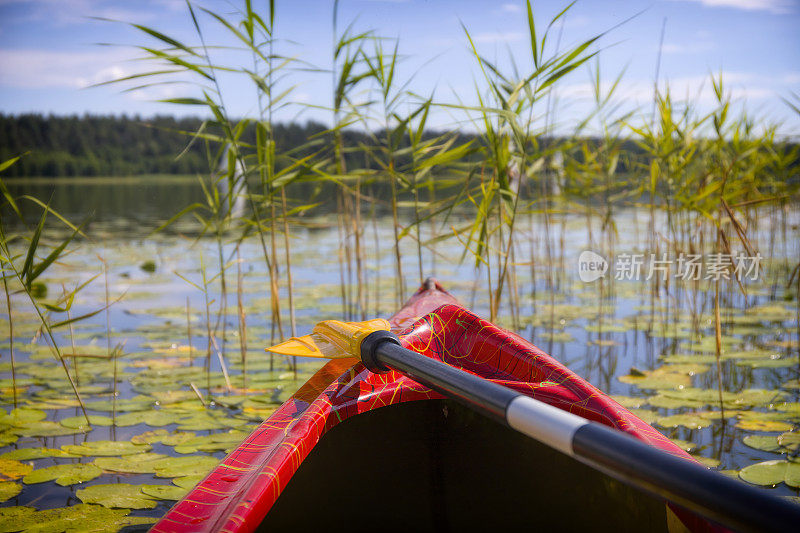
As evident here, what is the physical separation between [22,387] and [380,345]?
2043 mm

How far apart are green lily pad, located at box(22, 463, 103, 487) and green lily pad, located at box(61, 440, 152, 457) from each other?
0.32 ft

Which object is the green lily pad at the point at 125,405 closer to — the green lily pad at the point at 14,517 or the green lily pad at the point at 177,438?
the green lily pad at the point at 177,438

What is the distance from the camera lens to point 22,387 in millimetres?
2406

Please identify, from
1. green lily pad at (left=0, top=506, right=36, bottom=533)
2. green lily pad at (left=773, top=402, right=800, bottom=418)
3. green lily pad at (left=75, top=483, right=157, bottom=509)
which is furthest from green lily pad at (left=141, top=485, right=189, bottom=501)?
green lily pad at (left=773, top=402, right=800, bottom=418)

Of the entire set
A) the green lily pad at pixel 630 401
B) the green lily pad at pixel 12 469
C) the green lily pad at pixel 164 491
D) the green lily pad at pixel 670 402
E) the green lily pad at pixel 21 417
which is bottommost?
the green lily pad at pixel 630 401

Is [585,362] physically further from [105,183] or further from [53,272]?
[105,183]

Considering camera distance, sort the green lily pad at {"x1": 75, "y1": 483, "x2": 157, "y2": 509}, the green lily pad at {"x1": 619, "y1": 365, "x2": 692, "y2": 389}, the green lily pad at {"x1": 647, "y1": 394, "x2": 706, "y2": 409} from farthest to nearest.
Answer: the green lily pad at {"x1": 619, "y1": 365, "x2": 692, "y2": 389} < the green lily pad at {"x1": 647, "y1": 394, "x2": 706, "y2": 409} < the green lily pad at {"x1": 75, "y1": 483, "x2": 157, "y2": 509}

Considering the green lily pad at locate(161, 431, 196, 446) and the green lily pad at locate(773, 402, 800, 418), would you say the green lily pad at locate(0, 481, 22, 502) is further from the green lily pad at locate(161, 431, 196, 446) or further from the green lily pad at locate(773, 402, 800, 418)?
the green lily pad at locate(773, 402, 800, 418)

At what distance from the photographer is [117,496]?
1.48 meters

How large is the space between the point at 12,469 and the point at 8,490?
13 centimetres

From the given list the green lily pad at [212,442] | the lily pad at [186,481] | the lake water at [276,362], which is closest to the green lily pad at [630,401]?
the lake water at [276,362]

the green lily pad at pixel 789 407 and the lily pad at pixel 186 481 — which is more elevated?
the lily pad at pixel 186 481

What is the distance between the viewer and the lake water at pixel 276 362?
184 cm

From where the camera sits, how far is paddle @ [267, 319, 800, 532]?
1.63 feet
